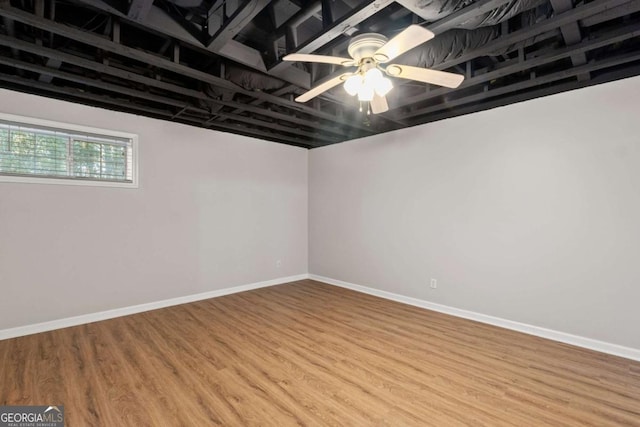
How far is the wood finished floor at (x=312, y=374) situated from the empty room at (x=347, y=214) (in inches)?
1.0

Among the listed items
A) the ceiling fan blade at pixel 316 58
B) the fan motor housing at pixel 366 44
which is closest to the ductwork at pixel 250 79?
the ceiling fan blade at pixel 316 58

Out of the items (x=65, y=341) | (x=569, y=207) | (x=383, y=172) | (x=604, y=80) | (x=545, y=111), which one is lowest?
(x=65, y=341)

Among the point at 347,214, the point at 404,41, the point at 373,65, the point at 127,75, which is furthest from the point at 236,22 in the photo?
the point at 347,214

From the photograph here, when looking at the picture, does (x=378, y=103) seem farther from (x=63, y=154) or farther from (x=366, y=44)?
(x=63, y=154)

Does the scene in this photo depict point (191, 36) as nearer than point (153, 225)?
Yes

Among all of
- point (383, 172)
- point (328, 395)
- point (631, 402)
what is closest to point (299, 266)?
point (383, 172)

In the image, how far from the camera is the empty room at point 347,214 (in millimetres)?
2148

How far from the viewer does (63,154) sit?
3.59 metres

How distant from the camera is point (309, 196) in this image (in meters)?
6.11

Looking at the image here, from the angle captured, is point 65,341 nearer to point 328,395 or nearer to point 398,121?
point 328,395

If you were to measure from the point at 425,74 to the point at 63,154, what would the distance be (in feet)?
13.8

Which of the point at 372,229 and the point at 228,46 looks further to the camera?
the point at 372,229

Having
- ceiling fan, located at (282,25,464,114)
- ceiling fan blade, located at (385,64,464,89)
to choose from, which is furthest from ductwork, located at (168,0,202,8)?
ceiling fan blade, located at (385,64,464,89)

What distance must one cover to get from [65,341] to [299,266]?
12.2 ft
